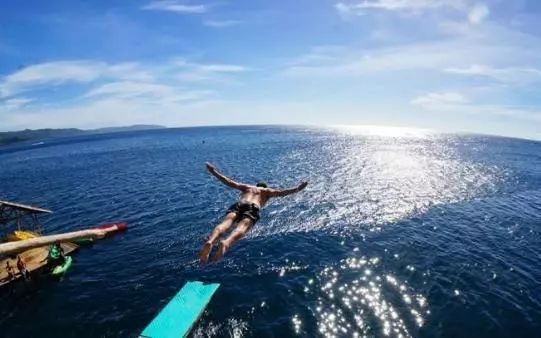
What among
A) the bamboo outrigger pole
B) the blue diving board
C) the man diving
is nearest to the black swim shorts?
the man diving

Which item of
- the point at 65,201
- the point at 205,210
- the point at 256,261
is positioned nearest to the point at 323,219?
the point at 256,261

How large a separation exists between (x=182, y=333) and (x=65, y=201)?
1804 inches

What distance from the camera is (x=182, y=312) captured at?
22.8 meters

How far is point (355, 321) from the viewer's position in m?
23.2

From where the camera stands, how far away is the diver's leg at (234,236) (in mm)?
14992

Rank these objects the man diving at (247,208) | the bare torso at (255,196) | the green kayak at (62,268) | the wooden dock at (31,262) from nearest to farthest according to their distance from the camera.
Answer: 1. the man diving at (247,208)
2. the bare torso at (255,196)
3. the wooden dock at (31,262)
4. the green kayak at (62,268)

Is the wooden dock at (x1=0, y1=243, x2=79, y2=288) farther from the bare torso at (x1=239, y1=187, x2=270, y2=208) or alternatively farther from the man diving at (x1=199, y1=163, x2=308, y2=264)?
the bare torso at (x1=239, y1=187, x2=270, y2=208)

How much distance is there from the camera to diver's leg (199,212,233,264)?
1498cm

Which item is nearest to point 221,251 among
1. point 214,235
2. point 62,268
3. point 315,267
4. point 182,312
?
point 214,235

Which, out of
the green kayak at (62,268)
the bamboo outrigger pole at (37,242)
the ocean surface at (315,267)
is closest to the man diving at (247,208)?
the ocean surface at (315,267)

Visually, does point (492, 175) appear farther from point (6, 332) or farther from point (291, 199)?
point (6, 332)

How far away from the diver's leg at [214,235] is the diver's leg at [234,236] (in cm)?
43

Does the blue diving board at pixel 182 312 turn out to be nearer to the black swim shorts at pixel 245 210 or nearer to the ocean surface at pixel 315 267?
the ocean surface at pixel 315 267

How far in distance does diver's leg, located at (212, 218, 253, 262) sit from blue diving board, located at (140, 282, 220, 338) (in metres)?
7.89
